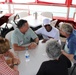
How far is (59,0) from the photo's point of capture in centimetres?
703

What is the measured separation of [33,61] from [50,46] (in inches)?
25.2

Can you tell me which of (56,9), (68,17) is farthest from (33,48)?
(56,9)

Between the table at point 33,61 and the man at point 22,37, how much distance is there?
3.8 inches

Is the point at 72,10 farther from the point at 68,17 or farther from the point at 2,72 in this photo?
the point at 2,72

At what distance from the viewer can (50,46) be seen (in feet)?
6.29

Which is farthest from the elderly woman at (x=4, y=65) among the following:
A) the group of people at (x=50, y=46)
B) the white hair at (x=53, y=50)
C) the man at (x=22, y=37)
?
the man at (x=22, y=37)

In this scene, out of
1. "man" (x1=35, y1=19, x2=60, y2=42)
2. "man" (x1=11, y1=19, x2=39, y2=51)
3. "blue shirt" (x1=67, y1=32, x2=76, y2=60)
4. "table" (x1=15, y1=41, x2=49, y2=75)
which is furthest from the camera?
"man" (x1=35, y1=19, x2=60, y2=42)

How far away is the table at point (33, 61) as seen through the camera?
2.24m

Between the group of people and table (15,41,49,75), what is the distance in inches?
3.2

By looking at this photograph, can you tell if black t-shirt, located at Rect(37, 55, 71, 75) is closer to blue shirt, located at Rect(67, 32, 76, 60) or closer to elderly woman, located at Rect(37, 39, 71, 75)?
elderly woman, located at Rect(37, 39, 71, 75)

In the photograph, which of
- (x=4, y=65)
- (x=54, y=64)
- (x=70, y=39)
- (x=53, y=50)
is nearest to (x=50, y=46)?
(x=53, y=50)

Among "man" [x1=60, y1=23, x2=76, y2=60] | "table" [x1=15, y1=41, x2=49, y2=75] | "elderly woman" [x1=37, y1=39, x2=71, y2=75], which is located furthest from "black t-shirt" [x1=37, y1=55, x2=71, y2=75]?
"man" [x1=60, y1=23, x2=76, y2=60]

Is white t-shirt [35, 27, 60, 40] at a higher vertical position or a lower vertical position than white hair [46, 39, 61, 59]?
lower

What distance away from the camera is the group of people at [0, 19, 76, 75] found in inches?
73.2
